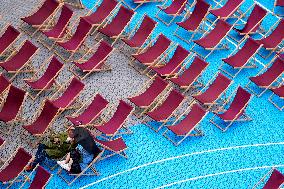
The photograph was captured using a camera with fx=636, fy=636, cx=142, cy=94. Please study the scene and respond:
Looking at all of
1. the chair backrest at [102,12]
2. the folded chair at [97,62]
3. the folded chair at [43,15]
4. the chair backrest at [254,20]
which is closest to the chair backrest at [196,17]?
the chair backrest at [254,20]

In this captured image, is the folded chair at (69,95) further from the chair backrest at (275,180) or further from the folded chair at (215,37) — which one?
the chair backrest at (275,180)

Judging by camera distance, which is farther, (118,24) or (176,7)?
(176,7)

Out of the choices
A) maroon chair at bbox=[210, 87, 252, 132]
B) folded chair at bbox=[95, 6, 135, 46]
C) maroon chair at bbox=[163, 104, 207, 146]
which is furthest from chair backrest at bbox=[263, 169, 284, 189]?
folded chair at bbox=[95, 6, 135, 46]

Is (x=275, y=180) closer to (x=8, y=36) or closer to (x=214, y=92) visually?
(x=214, y=92)

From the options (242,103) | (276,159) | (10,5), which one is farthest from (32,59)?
(276,159)

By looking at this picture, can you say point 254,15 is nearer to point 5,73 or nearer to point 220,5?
point 220,5

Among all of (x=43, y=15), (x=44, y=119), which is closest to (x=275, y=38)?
(x=43, y=15)
